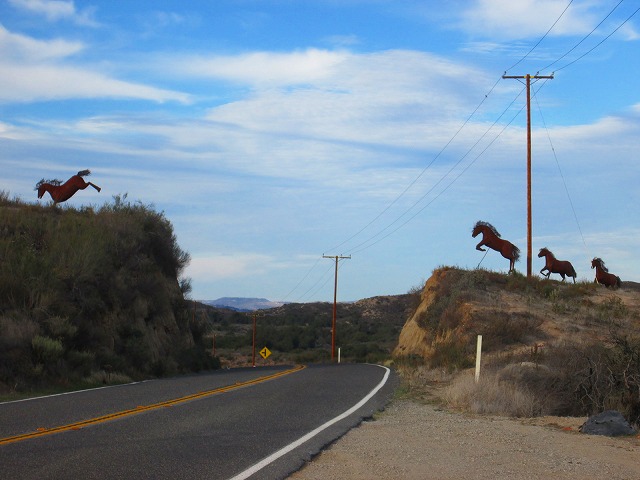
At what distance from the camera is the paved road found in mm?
8859

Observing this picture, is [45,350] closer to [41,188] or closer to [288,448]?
[288,448]

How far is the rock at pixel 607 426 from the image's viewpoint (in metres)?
13.0

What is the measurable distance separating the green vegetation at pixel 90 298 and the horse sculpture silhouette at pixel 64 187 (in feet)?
1.70

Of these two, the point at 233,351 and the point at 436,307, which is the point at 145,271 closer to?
the point at 436,307

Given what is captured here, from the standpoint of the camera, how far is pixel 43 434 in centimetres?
1097

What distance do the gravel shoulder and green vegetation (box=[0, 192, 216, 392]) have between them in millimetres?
10450

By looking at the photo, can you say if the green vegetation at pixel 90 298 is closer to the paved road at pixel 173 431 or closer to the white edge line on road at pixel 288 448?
the paved road at pixel 173 431

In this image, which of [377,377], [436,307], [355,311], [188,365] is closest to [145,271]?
[188,365]

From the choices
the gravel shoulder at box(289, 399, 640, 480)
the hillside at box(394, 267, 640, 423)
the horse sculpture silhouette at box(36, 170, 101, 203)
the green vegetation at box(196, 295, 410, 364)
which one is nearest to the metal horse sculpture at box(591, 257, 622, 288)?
the hillside at box(394, 267, 640, 423)

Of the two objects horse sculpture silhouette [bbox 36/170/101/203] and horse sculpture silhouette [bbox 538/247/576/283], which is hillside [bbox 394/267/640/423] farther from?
horse sculpture silhouette [bbox 36/170/101/203]

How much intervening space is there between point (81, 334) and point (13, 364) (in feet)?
15.1

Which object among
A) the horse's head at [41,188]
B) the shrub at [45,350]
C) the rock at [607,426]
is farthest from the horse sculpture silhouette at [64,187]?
the rock at [607,426]

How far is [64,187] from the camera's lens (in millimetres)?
33875

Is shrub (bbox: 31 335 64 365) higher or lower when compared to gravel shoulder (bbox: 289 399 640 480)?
higher
